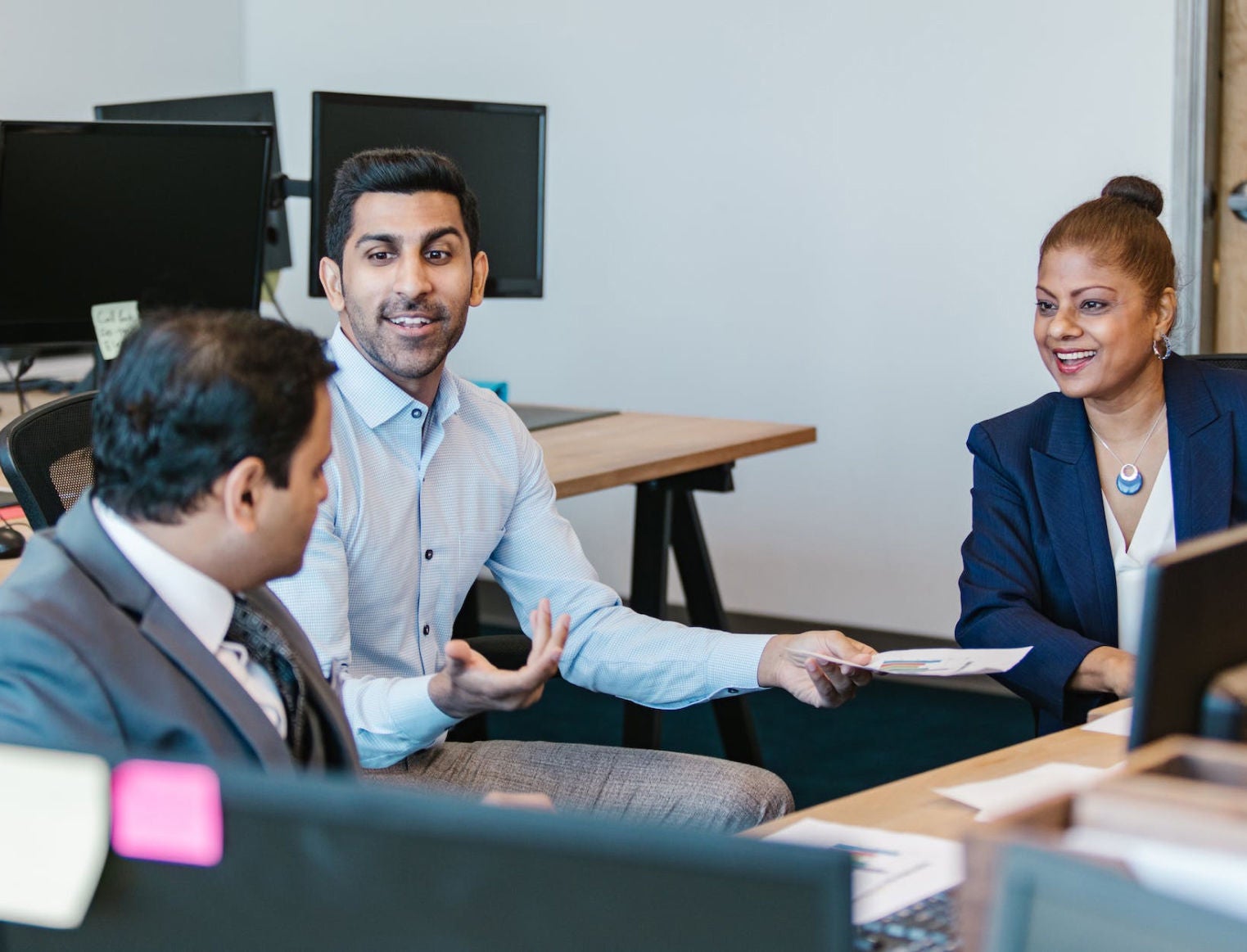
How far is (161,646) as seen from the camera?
3.43 ft

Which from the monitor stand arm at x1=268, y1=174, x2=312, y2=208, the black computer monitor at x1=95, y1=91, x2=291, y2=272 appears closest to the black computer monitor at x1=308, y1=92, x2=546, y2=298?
the monitor stand arm at x1=268, y1=174, x2=312, y2=208

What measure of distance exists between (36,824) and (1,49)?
3.77m

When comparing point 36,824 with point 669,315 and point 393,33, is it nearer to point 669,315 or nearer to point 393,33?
point 669,315

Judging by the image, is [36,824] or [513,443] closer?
[36,824]

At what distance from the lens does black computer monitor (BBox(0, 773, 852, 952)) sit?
567mm

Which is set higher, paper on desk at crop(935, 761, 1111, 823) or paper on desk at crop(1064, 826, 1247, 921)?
paper on desk at crop(1064, 826, 1247, 921)

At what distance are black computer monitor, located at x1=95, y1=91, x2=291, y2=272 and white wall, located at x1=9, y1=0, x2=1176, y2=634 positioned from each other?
91 cm

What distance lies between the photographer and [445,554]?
195 cm

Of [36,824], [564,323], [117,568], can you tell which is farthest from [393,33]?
[36,824]

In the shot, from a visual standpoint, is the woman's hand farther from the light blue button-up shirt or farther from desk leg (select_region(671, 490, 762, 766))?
desk leg (select_region(671, 490, 762, 766))

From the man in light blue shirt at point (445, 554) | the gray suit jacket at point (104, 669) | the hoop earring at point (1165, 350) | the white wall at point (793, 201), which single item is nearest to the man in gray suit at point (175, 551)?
the gray suit jacket at point (104, 669)

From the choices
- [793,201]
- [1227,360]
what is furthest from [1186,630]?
[793,201]

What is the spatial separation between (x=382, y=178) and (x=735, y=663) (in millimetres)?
783

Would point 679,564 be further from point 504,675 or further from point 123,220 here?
point 504,675
